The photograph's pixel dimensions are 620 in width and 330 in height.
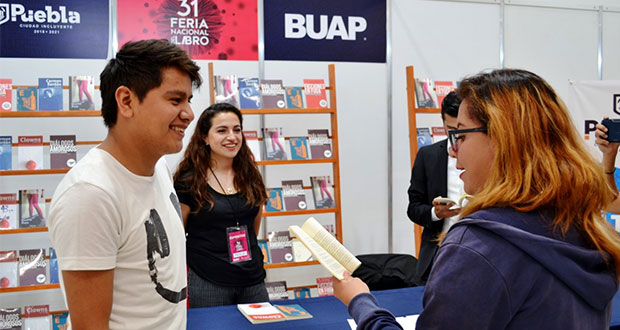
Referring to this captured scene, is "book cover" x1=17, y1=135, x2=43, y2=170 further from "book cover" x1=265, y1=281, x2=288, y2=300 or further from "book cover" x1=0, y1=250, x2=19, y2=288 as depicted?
"book cover" x1=265, y1=281, x2=288, y2=300

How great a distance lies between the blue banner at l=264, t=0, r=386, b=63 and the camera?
4.19 m

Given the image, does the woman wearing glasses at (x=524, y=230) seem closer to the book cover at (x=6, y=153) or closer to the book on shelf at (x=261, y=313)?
the book on shelf at (x=261, y=313)

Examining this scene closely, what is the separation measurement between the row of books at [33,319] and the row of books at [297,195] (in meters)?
1.58

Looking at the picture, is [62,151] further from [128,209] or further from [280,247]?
[128,209]

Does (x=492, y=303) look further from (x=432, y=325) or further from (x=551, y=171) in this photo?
(x=551, y=171)

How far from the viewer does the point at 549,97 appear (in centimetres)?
103

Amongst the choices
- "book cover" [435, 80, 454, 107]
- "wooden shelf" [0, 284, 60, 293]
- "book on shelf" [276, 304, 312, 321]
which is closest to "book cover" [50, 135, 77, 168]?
"wooden shelf" [0, 284, 60, 293]

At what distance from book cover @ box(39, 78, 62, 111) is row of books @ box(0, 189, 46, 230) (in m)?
0.58

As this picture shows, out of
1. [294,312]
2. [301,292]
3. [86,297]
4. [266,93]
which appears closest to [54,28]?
[266,93]

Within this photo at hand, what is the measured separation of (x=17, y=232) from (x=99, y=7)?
172 centimetres

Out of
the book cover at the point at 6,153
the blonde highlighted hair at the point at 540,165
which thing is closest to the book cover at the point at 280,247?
the book cover at the point at 6,153

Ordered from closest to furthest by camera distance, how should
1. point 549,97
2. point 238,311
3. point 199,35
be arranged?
1. point 549,97
2. point 238,311
3. point 199,35

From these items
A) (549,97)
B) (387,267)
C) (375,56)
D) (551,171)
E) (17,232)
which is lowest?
(387,267)

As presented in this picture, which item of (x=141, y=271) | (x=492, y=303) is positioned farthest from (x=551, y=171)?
(x=141, y=271)
